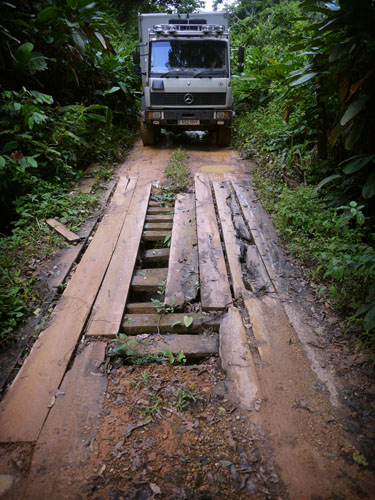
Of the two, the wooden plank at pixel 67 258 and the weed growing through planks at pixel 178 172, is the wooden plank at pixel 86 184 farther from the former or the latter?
the weed growing through planks at pixel 178 172

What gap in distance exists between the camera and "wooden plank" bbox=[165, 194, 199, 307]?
9.57 ft

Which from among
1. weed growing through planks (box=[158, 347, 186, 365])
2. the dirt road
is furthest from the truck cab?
weed growing through planks (box=[158, 347, 186, 365])

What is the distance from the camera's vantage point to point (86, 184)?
17.6 ft

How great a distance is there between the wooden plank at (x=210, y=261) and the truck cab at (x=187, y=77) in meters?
3.24

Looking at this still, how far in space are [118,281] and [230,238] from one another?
4.67ft

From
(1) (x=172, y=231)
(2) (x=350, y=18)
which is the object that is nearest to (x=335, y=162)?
(2) (x=350, y=18)

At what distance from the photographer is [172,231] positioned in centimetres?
397

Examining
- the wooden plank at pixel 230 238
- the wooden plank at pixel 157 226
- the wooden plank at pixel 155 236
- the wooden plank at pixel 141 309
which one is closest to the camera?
the wooden plank at pixel 141 309

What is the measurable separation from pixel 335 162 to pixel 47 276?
153 inches

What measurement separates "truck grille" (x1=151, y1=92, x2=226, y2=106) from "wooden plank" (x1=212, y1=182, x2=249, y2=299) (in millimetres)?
2693

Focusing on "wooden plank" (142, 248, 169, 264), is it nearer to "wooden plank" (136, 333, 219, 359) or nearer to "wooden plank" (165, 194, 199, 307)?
"wooden plank" (165, 194, 199, 307)

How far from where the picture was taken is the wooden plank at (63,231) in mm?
3781

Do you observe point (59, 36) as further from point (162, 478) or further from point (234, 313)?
point (162, 478)

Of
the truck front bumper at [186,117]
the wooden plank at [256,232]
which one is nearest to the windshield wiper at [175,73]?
the truck front bumper at [186,117]
